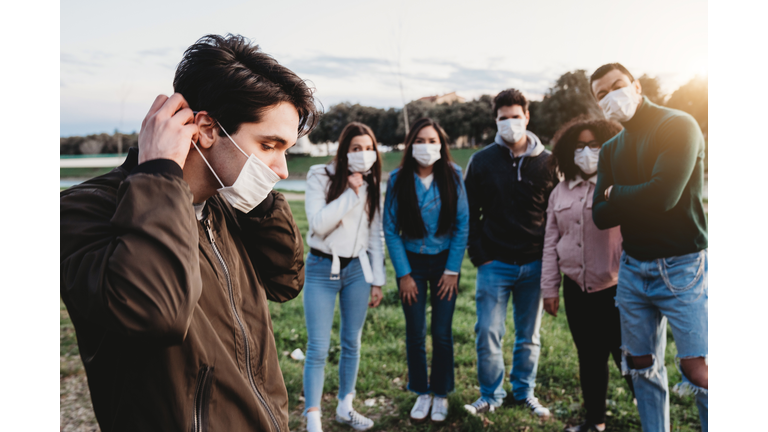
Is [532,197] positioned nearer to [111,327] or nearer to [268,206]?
[268,206]

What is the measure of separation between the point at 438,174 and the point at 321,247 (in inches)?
44.6

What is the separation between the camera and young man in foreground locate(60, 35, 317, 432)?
40.8 inches

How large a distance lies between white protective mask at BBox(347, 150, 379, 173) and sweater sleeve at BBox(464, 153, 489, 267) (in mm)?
877

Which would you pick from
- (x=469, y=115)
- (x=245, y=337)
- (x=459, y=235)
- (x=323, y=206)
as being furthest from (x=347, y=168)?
(x=469, y=115)

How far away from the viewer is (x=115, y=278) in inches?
39.5

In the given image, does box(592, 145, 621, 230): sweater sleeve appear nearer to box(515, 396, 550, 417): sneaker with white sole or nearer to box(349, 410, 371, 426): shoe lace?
box(515, 396, 550, 417): sneaker with white sole

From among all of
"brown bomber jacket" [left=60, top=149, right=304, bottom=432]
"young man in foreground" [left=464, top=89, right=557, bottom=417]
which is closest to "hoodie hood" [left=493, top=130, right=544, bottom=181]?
"young man in foreground" [left=464, top=89, right=557, bottom=417]

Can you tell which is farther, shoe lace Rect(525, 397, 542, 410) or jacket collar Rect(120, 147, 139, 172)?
shoe lace Rect(525, 397, 542, 410)

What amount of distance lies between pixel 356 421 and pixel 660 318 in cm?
220

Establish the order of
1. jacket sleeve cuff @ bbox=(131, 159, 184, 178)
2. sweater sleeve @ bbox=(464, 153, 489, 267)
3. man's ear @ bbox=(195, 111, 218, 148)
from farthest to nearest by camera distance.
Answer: sweater sleeve @ bbox=(464, 153, 489, 267) < man's ear @ bbox=(195, 111, 218, 148) < jacket sleeve cuff @ bbox=(131, 159, 184, 178)

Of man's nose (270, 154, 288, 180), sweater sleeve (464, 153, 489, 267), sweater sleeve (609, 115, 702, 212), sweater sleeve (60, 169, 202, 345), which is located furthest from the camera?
sweater sleeve (464, 153, 489, 267)

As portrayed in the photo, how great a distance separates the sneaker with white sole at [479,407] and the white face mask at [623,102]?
2334 millimetres

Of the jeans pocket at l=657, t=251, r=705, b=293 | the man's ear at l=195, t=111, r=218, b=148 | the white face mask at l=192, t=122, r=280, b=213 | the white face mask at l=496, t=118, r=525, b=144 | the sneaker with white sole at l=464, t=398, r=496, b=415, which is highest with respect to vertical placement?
the white face mask at l=496, t=118, r=525, b=144
